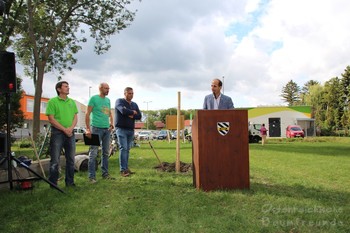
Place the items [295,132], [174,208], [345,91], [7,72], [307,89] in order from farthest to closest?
[307,89] → [345,91] → [295,132] → [7,72] → [174,208]

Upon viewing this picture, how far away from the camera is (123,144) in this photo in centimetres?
688

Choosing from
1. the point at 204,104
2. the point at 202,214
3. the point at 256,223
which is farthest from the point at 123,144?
the point at 256,223

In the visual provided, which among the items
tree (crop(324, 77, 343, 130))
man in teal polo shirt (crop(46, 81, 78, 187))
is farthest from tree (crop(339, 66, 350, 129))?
man in teal polo shirt (crop(46, 81, 78, 187))

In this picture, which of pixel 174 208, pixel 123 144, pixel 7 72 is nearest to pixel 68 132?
pixel 7 72

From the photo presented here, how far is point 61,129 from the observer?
5.48 meters

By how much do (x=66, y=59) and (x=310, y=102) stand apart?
6387cm

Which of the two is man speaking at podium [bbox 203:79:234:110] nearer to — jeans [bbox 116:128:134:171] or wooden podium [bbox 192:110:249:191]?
wooden podium [bbox 192:110:249:191]

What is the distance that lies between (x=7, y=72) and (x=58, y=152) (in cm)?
154

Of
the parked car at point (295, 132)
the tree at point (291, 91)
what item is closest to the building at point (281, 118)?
the parked car at point (295, 132)

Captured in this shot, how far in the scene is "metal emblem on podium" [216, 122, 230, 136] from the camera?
5.04 metres

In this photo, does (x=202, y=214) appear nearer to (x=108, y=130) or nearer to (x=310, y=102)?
(x=108, y=130)

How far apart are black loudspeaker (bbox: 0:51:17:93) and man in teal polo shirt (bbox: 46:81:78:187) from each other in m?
0.66

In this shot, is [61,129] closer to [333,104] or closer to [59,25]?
[59,25]

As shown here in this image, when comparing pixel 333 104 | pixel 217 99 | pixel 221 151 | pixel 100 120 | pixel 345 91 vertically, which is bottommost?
pixel 221 151
